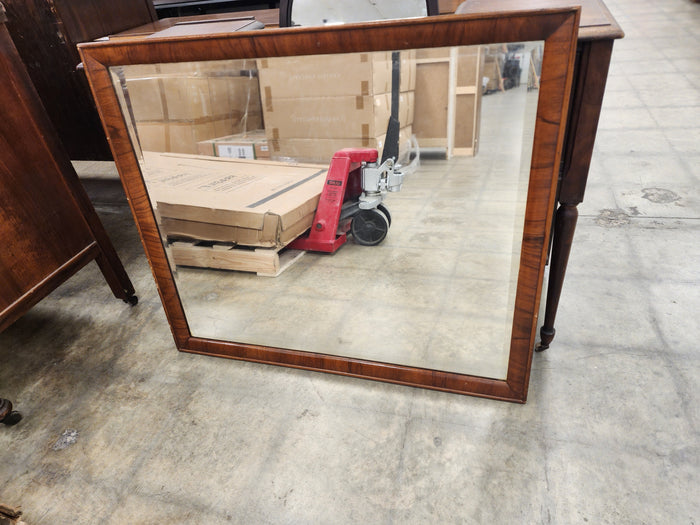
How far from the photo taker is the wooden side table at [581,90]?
811 mm

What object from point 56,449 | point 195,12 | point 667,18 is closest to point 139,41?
→ point 56,449

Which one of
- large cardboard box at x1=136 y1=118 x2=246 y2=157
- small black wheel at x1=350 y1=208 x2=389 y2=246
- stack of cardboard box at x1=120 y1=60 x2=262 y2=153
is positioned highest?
stack of cardboard box at x1=120 y1=60 x2=262 y2=153

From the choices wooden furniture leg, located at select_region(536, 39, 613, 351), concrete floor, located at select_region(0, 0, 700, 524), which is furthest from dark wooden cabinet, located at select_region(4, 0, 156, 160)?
wooden furniture leg, located at select_region(536, 39, 613, 351)

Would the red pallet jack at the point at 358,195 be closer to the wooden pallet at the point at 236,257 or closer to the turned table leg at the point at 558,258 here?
the wooden pallet at the point at 236,257

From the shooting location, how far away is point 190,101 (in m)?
1.09

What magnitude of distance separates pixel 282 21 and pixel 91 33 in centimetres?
127

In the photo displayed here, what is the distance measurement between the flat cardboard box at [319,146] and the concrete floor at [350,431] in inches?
24.0

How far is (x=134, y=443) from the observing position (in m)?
1.04

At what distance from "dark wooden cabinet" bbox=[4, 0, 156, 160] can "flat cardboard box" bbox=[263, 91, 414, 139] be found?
1.48 metres

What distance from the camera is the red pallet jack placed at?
42.3 inches

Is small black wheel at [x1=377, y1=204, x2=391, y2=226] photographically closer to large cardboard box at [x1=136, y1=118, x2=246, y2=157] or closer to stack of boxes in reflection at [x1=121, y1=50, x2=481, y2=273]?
stack of boxes in reflection at [x1=121, y1=50, x2=481, y2=273]

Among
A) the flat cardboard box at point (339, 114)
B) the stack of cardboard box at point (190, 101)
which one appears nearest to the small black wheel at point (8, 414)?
the stack of cardboard box at point (190, 101)

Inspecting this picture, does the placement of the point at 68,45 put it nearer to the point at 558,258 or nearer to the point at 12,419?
the point at 12,419

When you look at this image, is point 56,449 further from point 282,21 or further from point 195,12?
point 195,12
